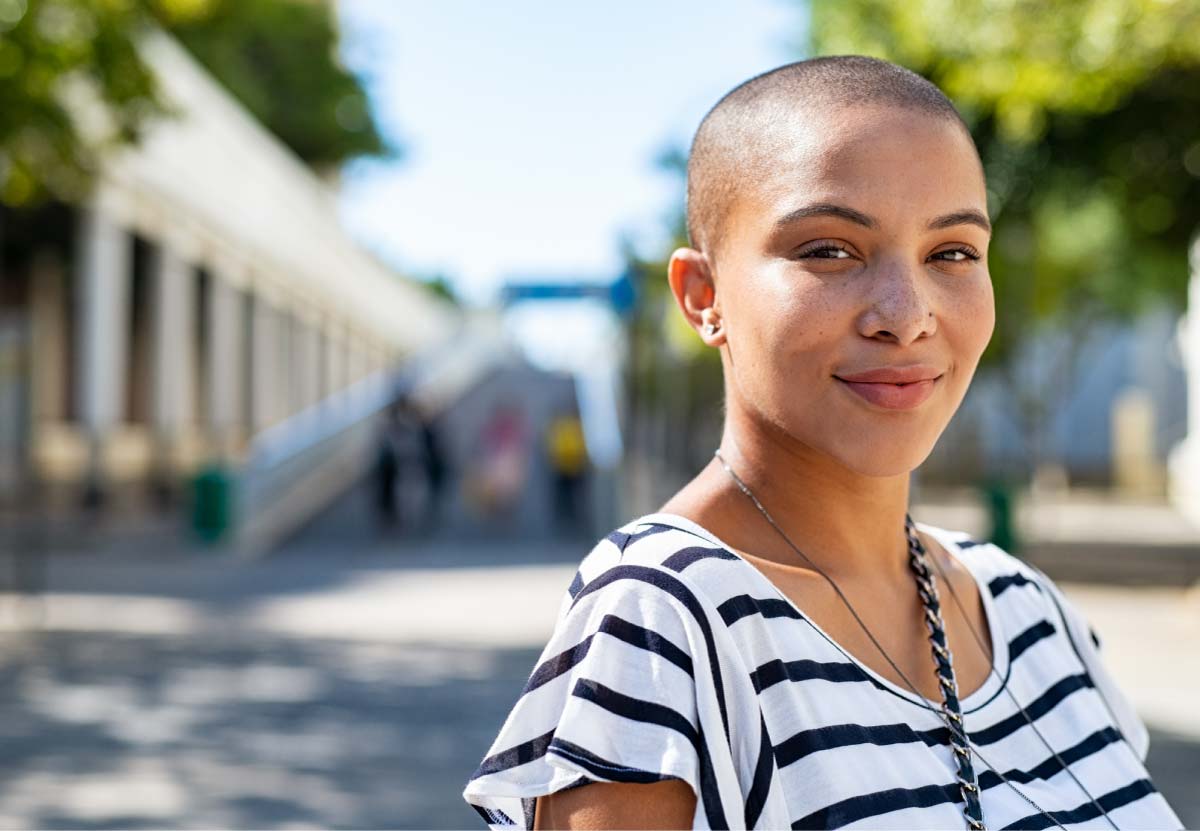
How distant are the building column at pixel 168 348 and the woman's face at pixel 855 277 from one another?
958 inches

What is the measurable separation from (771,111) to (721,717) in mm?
625

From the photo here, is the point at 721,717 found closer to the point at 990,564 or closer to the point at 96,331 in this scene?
the point at 990,564

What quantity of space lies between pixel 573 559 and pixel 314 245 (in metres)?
21.1

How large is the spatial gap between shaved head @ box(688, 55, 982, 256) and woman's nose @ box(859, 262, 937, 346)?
0.52ft

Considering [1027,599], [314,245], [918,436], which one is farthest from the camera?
[314,245]

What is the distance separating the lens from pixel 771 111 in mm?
1495

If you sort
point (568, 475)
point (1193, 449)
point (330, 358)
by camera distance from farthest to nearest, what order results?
point (330, 358), point (1193, 449), point (568, 475)

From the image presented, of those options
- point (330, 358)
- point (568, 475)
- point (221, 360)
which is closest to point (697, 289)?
point (568, 475)

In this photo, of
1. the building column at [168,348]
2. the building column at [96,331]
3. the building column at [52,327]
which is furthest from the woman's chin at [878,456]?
the building column at [168,348]

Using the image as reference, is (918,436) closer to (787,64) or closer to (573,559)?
(787,64)

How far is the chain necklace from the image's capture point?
4.68ft

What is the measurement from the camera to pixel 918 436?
1500 millimetres

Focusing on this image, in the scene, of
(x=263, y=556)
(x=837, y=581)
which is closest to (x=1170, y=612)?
(x=263, y=556)

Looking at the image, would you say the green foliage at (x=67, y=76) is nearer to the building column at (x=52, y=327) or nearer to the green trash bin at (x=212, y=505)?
the green trash bin at (x=212, y=505)
